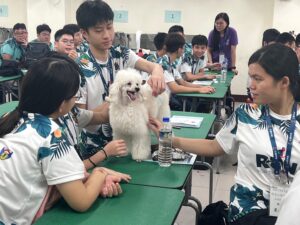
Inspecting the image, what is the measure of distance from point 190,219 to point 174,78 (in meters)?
1.93

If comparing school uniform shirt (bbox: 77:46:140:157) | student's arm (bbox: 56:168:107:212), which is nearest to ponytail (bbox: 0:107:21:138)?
student's arm (bbox: 56:168:107:212)

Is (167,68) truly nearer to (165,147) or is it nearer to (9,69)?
(165,147)

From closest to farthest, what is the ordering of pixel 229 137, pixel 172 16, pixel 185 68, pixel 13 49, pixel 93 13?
pixel 229 137 → pixel 93 13 → pixel 185 68 → pixel 13 49 → pixel 172 16

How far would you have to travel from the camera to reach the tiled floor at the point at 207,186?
124 inches

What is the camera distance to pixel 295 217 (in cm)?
67

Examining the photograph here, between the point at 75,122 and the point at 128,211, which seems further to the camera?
the point at 75,122

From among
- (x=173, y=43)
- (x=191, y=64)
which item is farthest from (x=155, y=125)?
(x=191, y=64)

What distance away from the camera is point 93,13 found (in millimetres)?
2061

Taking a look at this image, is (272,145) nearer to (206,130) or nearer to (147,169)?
(147,169)

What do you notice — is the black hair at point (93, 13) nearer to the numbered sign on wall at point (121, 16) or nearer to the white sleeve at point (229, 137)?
the white sleeve at point (229, 137)

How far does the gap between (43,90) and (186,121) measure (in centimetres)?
154

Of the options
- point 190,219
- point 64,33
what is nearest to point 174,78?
point 64,33

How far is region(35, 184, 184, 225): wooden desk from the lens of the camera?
1.42 meters

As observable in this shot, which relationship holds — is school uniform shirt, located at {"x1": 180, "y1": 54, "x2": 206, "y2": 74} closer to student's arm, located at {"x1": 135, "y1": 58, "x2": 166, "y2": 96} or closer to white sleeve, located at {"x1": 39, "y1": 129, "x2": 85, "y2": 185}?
student's arm, located at {"x1": 135, "y1": 58, "x2": 166, "y2": 96}
